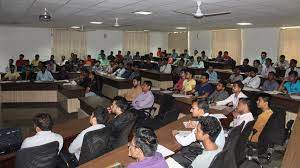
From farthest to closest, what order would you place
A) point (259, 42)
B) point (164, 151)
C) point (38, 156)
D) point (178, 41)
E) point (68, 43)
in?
point (178, 41) → point (68, 43) → point (259, 42) → point (164, 151) → point (38, 156)

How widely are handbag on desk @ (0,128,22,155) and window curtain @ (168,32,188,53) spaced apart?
615 inches

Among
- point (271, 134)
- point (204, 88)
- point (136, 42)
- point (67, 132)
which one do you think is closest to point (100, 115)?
point (67, 132)

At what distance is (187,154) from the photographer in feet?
11.2

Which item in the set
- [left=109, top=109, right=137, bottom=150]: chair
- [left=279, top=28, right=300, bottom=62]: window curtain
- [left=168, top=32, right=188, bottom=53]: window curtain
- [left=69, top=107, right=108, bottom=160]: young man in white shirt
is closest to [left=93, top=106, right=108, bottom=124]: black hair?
[left=69, top=107, right=108, bottom=160]: young man in white shirt

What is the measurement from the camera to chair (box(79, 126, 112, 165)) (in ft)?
11.0

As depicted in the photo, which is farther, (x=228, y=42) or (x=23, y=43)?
(x=228, y=42)

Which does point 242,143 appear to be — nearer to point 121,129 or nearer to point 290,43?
point 121,129

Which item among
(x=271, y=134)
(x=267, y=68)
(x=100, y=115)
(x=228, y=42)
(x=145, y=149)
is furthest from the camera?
(x=228, y=42)

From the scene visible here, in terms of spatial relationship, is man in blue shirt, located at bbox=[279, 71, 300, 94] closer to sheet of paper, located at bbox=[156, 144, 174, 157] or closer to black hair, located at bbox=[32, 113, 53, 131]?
sheet of paper, located at bbox=[156, 144, 174, 157]

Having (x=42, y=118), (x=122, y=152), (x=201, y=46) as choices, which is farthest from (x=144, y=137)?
(x=201, y=46)

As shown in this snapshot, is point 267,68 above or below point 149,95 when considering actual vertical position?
above

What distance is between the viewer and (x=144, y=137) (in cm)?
268

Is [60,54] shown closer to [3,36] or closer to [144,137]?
[3,36]

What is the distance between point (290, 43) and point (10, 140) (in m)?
13.0
